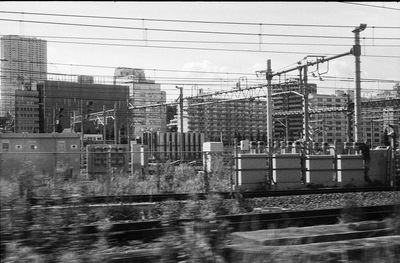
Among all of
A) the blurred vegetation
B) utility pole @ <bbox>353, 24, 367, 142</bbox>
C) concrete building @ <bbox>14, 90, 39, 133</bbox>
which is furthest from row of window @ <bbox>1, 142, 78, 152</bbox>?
the blurred vegetation

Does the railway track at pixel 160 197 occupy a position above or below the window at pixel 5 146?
below

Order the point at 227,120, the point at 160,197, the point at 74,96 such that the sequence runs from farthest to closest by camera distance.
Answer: the point at 227,120 → the point at 74,96 → the point at 160,197

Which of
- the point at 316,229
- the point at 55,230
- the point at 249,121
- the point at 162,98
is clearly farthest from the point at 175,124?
the point at 55,230

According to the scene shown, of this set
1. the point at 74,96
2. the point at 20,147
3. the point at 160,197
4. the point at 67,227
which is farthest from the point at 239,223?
the point at 74,96

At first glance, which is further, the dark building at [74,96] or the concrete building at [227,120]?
the concrete building at [227,120]

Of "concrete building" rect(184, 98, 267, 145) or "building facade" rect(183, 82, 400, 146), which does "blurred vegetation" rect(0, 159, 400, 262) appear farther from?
"concrete building" rect(184, 98, 267, 145)

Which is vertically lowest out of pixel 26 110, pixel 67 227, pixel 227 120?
pixel 67 227

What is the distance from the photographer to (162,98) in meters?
59.2

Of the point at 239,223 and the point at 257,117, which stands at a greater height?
the point at 257,117

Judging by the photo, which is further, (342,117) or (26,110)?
(342,117)

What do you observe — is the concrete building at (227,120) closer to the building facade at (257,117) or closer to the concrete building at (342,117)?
the building facade at (257,117)

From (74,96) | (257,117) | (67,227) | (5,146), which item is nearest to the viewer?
(67,227)

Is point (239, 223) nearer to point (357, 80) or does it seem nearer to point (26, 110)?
point (357, 80)

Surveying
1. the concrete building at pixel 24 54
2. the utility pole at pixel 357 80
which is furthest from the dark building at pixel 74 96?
the utility pole at pixel 357 80
